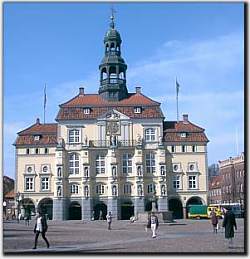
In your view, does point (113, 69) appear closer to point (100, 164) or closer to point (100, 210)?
point (100, 164)

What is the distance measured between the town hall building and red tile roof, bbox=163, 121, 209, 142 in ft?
0.39

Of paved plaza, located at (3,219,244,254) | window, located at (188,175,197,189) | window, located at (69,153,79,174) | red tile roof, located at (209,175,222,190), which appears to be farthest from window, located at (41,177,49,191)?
red tile roof, located at (209,175,222,190)

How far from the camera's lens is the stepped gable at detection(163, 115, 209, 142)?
2470 inches

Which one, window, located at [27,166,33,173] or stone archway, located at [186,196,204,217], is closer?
stone archway, located at [186,196,204,217]

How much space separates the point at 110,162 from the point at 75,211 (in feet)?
22.9

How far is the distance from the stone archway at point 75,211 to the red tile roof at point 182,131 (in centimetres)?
1278

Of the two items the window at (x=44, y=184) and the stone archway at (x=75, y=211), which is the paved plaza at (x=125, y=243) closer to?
the stone archway at (x=75, y=211)

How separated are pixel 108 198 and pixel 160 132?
32.2 ft

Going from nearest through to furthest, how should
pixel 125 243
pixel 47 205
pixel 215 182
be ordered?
1. pixel 125 243
2. pixel 47 205
3. pixel 215 182

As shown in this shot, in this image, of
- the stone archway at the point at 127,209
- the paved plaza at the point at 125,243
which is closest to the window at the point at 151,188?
the stone archway at the point at 127,209

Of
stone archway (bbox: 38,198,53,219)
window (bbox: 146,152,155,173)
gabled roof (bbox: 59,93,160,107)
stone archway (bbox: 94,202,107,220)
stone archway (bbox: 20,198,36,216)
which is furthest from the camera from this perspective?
gabled roof (bbox: 59,93,160,107)

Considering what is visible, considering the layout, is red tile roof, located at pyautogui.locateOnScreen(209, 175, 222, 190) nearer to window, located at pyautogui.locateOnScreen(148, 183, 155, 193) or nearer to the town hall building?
the town hall building

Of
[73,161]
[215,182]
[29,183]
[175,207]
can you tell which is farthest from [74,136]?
[215,182]

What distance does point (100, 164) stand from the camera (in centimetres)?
6191
